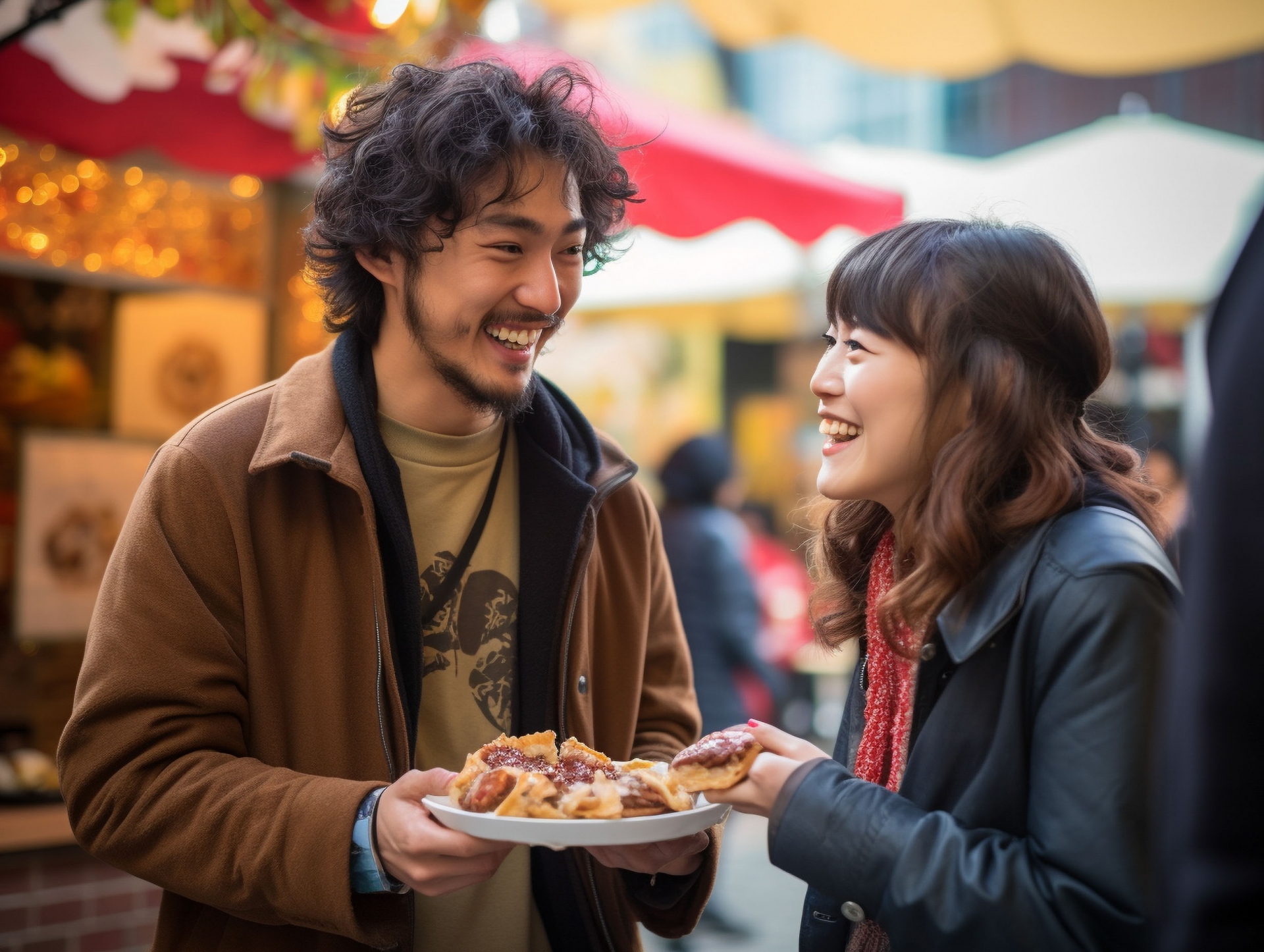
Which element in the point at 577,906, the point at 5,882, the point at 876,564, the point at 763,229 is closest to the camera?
the point at 876,564

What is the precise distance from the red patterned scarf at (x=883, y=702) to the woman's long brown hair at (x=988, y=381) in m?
0.09

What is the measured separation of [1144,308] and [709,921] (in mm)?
5557

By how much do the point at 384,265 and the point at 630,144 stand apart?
150 centimetres

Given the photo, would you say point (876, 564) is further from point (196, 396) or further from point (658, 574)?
point (196, 396)

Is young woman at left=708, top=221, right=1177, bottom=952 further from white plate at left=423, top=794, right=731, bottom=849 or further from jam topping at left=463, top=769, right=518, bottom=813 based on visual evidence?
jam topping at left=463, top=769, right=518, bottom=813

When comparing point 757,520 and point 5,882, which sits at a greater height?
point 757,520

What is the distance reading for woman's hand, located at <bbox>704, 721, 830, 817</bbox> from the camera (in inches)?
67.7

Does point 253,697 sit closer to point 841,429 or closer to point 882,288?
point 841,429

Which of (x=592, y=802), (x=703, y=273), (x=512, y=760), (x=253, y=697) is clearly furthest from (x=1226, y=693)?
(x=703, y=273)

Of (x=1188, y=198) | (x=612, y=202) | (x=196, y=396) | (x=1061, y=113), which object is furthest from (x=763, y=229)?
(x=1061, y=113)

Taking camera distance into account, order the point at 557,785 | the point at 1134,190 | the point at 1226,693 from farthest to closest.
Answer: the point at 1134,190
the point at 557,785
the point at 1226,693

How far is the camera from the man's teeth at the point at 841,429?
192cm

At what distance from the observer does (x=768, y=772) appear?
68.2 inches

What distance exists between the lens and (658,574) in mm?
2773
